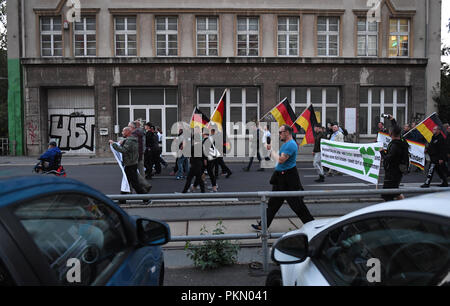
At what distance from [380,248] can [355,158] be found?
6.82m

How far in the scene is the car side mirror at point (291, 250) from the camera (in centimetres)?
242

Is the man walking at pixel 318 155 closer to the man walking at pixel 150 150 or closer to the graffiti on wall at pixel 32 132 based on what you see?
the man walking at pixel 150 150

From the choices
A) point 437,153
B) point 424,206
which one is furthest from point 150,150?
point 424,206

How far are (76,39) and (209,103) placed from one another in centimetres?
883

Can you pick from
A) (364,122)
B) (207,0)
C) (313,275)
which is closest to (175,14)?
(207,0)

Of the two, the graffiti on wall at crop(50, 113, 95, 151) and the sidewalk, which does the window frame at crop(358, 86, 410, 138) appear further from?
the graffiti on wall at crop(50, 113, 95, 151)

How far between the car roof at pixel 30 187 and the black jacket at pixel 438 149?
1105 centimetres

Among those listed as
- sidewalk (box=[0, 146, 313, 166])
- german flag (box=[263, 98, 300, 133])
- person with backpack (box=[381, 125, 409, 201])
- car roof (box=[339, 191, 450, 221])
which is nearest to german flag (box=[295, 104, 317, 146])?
german flag (box=[263, 98, 300, 133])

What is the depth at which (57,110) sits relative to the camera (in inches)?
873

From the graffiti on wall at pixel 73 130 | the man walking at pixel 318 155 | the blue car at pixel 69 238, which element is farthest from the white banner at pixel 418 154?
the graffiti on wall at pixel 73 130

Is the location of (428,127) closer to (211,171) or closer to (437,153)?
(437,153)

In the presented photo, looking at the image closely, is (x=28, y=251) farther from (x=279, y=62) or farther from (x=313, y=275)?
(x=279, y=62)

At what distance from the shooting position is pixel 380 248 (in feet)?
6.56

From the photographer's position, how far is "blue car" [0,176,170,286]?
60.0 inches
